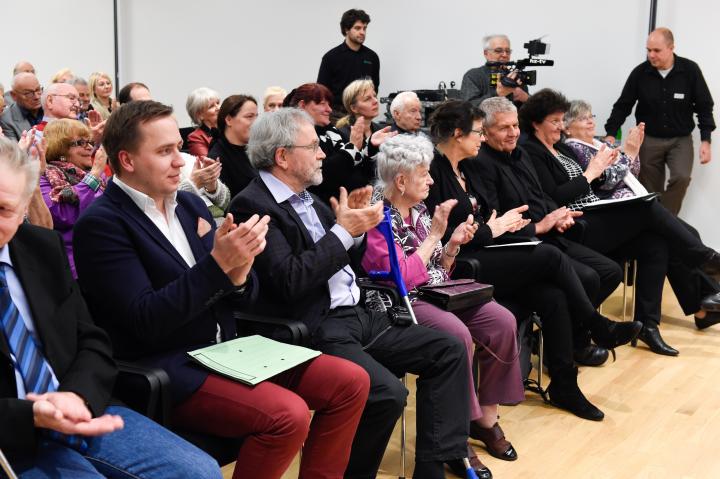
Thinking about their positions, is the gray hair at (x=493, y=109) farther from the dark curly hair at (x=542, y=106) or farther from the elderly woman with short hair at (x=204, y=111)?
the elderly woman with short hair at (x=204, y=111)

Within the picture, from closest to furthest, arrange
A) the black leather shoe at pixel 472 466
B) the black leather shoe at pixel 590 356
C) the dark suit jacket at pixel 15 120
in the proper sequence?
the black leather shoe at pixel 472 466 → the black leather shoe at pixel 590 356 → the dark suit jacket at pixel 15 120

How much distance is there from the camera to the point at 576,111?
4.74m

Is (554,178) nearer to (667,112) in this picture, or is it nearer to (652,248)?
(652,248)

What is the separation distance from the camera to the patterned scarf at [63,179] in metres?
2.88

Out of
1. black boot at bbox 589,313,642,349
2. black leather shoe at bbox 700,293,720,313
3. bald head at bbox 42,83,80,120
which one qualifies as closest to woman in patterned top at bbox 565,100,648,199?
black leather shoe at bbox 700,293,720,313

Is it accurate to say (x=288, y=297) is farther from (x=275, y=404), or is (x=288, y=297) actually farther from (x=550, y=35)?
(x=550, y=35)

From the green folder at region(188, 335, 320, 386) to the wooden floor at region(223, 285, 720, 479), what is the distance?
77 cm

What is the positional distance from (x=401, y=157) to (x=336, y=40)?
5.27 meters

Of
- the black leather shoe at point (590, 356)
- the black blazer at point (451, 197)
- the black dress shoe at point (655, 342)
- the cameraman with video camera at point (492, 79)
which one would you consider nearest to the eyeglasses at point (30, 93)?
the cameraman with video camera at point (492, 79)

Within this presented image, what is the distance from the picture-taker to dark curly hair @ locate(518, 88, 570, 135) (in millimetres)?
4199

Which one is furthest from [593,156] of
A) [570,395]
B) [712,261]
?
[570,395]

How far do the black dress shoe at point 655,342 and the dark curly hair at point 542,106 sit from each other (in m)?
1.23

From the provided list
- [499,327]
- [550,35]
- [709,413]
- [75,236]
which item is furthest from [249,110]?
[550,35]

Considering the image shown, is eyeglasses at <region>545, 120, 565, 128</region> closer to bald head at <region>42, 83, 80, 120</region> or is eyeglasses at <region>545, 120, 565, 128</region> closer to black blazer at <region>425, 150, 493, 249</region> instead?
black blazer at <region>425, 150, 493, 249</region>
